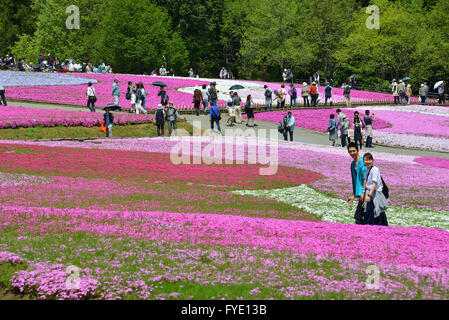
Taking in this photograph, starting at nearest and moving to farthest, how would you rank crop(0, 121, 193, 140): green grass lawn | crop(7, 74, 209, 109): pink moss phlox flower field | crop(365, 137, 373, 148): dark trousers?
crop(0, 121, 193, 140): green grass lawn
crop(365, 137, 373, 148): dark trousers
crop(7, 74, 209, 109): pink moss phlox flower field

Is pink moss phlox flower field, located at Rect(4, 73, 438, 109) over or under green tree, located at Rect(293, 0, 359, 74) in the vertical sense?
under

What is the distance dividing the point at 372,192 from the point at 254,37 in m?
89.2

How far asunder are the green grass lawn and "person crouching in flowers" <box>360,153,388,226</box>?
2541 centimetres

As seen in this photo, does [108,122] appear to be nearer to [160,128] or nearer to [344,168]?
[160,128]

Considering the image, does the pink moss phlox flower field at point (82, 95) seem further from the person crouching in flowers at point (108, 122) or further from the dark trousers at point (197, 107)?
the person crouching in flowers at point (108, 122)

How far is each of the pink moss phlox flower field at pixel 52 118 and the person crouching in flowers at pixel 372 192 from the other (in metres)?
27.0

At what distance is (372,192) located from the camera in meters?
15.3

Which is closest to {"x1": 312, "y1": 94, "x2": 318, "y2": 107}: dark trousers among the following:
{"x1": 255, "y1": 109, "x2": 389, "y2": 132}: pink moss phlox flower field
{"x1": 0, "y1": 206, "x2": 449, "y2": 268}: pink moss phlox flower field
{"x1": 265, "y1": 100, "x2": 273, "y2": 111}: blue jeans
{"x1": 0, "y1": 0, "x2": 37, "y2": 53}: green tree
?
{"x1": 255, "y1": 109, "x2": 389, "y2": 132}: pink moss phlox flower field

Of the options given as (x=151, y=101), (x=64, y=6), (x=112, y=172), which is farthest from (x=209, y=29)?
(x=112, y=172)

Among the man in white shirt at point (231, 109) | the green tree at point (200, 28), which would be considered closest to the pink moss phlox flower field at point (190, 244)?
the man in white shirt at point (231, 109)

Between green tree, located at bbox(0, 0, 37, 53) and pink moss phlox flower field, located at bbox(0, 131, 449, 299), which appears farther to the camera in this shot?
green tree, located at bbox(0, 0, 37, 53)

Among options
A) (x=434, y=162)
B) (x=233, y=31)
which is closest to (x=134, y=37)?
(x=233, y=31)

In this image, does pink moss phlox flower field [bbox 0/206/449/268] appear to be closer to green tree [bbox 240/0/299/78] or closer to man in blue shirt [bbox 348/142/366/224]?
man in blue shirt [bbox 348/142/366/224]

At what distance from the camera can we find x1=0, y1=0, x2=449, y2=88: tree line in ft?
294
